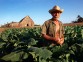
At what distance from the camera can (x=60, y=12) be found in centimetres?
513

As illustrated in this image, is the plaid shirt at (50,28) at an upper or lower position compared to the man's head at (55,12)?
lower

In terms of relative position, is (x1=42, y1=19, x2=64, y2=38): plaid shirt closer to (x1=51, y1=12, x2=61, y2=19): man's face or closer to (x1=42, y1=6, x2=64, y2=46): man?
(x1=42, y1=6, x2=64, y2=46): man

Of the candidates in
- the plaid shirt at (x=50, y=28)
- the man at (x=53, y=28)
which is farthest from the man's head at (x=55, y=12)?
the plaid shirt at (x=50, y=28)

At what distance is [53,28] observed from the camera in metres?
5.21

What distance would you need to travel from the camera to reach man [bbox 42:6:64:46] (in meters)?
5.07

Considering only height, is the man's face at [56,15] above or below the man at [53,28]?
above

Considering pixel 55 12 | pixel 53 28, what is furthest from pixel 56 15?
pixel 53 28

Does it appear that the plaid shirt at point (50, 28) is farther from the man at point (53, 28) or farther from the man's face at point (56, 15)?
the man's face at point (56, 15)

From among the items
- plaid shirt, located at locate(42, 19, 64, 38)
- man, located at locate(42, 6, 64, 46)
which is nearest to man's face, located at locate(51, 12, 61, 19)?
man, located at locate(42, 6, 64, 46)

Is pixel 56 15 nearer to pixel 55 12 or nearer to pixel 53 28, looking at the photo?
pixel 55 12

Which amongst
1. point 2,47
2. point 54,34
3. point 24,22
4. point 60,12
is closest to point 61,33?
point 54,34

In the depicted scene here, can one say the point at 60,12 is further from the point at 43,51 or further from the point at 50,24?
the point at 43,51

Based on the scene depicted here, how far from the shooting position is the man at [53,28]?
5074mm

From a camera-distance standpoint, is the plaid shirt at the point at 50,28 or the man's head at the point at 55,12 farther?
the plaid shirt at the point at 50,28
